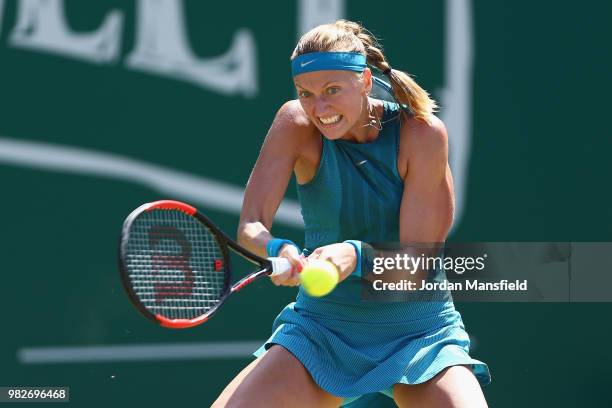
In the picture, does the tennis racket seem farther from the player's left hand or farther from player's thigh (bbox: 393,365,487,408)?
player's thigh (bbox: 393,365,487,408)

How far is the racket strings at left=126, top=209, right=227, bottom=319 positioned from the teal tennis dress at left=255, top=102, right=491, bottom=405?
26 cm

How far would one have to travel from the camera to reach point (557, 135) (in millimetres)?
5078

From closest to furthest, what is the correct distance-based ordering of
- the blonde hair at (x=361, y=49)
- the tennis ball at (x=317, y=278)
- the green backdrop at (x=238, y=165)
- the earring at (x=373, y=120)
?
1. the tennis ball at (x=317, y=278)
2. the blonde hair at (x=361, y=49)
3. the earring at (x=373, y=120)
4. the green backdrop at (x=238, y=165)

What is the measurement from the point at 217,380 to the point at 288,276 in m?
1.97

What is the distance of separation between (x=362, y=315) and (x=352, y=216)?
29cm

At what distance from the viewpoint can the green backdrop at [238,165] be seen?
474cm

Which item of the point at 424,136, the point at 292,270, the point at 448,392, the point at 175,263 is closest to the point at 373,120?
the point at 424,136

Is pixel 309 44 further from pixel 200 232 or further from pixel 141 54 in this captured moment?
pixel 141 54

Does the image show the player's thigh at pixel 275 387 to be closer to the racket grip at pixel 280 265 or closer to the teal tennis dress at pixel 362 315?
the teal tennis dress at pixel 362 315

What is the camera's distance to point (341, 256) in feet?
10.1

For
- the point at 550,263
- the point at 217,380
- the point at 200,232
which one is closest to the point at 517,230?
the point at 550,263

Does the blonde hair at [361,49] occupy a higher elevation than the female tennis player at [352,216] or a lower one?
higher

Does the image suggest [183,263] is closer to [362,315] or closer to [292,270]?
[292,270]

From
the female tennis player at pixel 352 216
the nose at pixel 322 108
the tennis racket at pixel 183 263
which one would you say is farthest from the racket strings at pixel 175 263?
the nose at pixel 322 108
